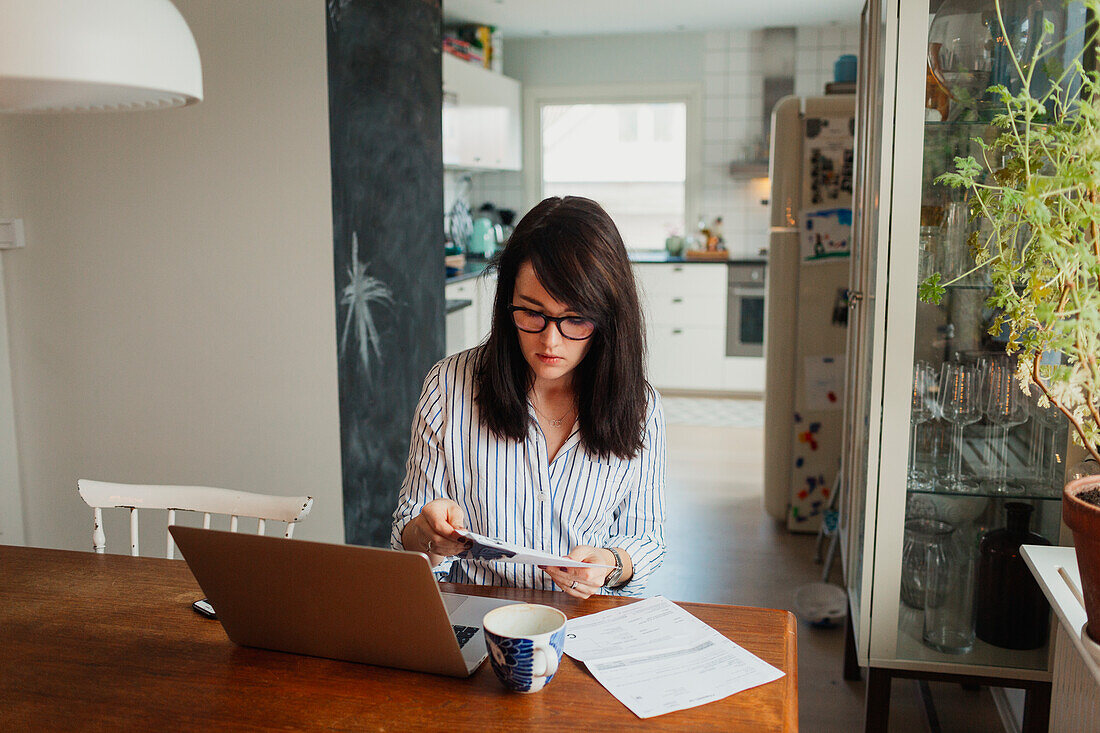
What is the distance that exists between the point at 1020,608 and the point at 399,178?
1.98m

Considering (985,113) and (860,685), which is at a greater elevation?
(985,113)

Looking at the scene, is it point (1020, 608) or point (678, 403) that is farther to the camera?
point (678, 403)

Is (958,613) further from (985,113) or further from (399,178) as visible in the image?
(399,178)

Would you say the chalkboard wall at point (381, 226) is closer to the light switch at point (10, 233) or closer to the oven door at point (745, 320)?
the light switch at point (10, 233)

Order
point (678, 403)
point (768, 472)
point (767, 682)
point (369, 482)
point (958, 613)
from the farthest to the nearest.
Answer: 1. point (678, 403)
2. point (768, 472)
3. point (369, 482)
4. point (958, 613)
5. point (767, 682)

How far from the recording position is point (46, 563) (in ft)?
4.73

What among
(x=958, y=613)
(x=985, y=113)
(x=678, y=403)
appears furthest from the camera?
(x=678, y=403)

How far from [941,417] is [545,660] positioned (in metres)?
1.39

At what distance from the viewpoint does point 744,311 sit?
6.00 meters

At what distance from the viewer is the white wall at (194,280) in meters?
2.38

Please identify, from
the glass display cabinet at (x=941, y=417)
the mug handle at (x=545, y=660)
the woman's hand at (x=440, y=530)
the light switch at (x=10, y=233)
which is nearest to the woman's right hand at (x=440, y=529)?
the woman's hand at (x=440, y=530)

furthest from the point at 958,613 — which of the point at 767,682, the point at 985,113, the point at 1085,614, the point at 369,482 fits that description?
the point at 369,482

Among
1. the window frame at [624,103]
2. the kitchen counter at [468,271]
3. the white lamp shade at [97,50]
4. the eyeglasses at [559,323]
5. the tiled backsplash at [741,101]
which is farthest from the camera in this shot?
the window frame at [624,103]

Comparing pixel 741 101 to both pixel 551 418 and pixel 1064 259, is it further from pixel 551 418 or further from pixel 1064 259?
pixel 1064 259
